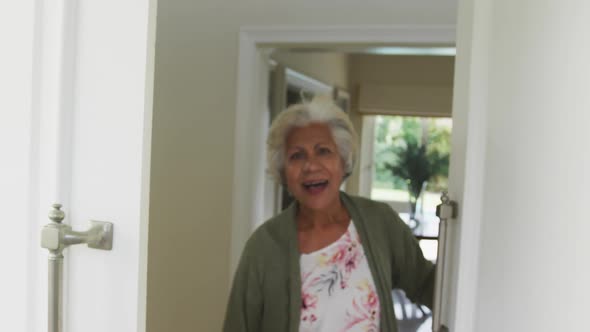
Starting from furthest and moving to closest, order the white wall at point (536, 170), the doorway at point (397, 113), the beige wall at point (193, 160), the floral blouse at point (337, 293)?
the doorway at point (397, 113) → the beige wall at point (193, 160) → the floral blouse at point (337, 293) → the white wall at point (536, 170)

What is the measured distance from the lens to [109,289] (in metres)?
0.80

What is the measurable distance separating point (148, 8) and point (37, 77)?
222 mm

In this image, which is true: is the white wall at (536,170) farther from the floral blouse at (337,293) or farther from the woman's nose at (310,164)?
the woman's nose at (310,164)

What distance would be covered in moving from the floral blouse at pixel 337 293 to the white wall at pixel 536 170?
23.6 inches

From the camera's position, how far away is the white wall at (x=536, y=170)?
1.94 feet

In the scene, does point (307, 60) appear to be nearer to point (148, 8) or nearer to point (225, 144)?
point (225, 144)

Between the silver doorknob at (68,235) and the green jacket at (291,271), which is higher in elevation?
the silver doorknob at (68,235)

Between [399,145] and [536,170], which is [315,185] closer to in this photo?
[536,170]

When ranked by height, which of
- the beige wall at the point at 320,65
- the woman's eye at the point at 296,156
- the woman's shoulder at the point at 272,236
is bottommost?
the woman's shoulder at the point at 272,236

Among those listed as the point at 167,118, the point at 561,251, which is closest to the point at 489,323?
the point at 561,251

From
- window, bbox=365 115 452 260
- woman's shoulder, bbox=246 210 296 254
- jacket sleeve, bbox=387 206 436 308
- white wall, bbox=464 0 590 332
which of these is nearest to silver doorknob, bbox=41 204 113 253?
white wall, bbox=464 0 590 332

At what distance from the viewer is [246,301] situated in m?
1.43

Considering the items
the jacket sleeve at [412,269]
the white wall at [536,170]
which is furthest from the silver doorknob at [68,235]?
the jacket sleeve at [412,269]

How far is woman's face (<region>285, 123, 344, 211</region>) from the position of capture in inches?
59.7
